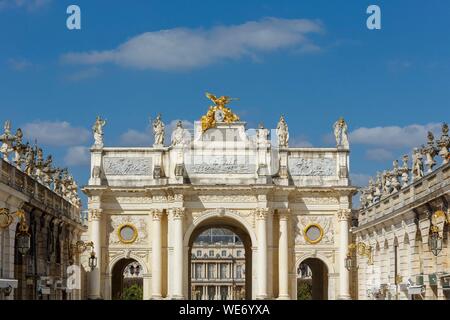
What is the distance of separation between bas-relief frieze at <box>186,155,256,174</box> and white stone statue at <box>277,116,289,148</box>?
2.74 meters

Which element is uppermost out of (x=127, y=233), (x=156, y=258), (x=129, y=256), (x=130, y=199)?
(x=130, y=199)

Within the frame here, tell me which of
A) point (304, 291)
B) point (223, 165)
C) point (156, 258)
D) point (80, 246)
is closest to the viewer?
point (80, 246)

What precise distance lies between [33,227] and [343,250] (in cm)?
2638

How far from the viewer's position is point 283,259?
233 ft

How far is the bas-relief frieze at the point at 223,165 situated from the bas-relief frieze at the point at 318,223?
5.44 meters

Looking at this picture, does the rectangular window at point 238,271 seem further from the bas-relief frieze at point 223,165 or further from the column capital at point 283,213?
the column capital at point 283,213

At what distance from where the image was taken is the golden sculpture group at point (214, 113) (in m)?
72.3

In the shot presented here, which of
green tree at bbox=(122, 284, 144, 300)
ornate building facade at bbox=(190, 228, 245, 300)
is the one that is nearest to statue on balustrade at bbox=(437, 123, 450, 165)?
green tree at bbox=(122, 284, 144, 300)

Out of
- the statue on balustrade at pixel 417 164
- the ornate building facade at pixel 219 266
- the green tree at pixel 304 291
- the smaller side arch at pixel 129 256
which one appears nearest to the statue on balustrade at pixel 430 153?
the statue on balustrade at pixel 417 164

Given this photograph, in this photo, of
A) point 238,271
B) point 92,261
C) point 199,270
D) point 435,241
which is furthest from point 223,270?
point 435,241

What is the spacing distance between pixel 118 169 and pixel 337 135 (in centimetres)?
1715

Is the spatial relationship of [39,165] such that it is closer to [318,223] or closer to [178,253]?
[178,253]
